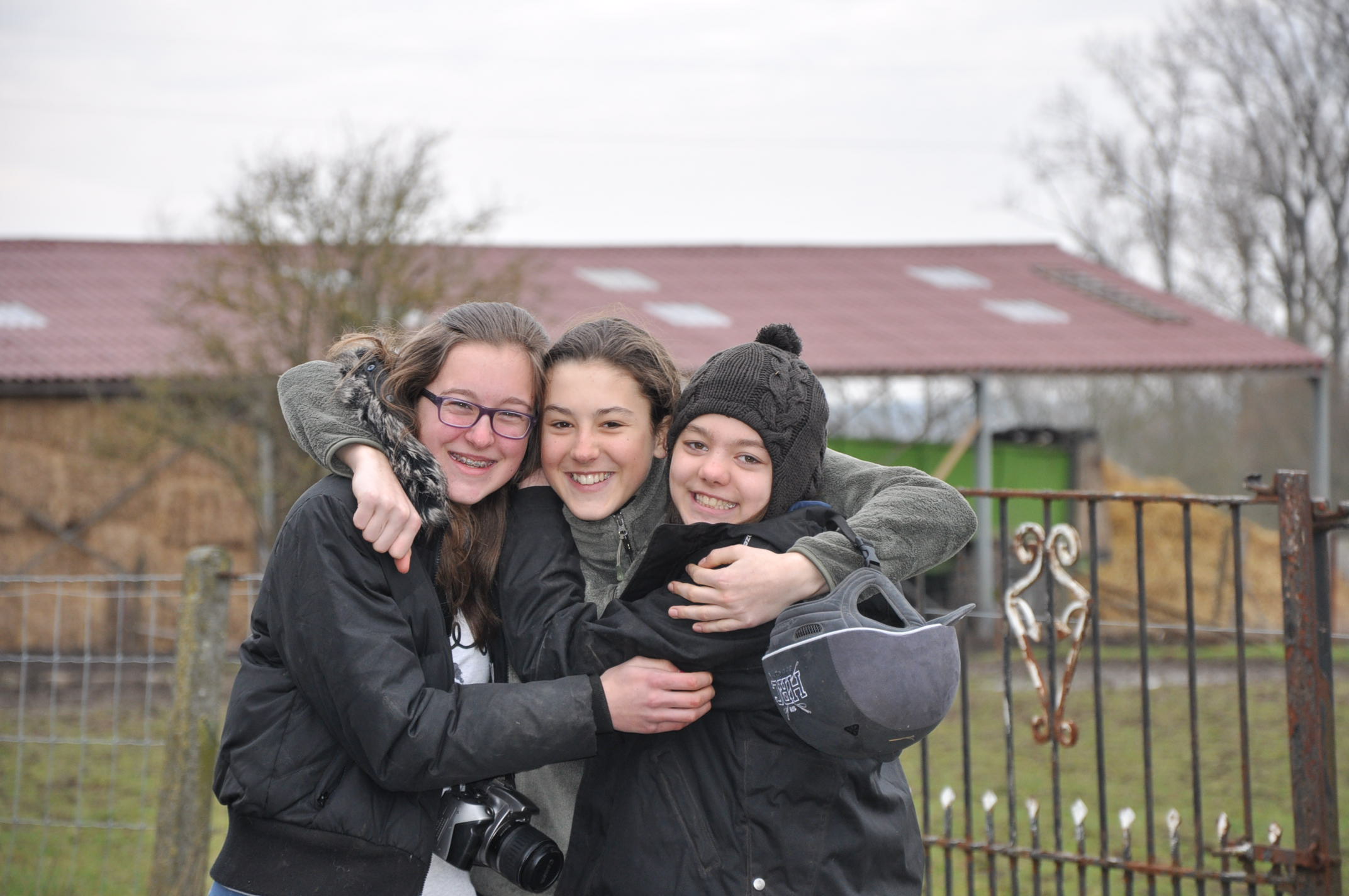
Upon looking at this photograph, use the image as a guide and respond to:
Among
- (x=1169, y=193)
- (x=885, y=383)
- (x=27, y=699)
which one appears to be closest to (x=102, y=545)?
(x=27, y=699)

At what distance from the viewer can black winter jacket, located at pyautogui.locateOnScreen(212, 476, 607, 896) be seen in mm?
1967

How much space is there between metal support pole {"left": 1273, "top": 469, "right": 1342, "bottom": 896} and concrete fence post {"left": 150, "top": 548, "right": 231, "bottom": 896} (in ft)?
11.3

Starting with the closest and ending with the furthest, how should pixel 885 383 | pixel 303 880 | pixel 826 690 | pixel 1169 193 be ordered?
1. pixel 826 690
2. pixel 303 880
3. pixel 885 383
4. pixel 1169 193

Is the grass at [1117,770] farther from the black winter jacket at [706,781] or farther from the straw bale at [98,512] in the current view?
the straw bale at [98,512]

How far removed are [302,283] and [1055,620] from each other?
24.1 feet

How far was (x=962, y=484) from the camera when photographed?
14586 mm

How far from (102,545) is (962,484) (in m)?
10.2

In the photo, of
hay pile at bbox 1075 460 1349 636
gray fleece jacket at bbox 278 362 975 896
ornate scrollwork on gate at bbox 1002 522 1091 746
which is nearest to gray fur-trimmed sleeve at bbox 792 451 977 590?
gray fleece jacket at bbox 278 362 975 896

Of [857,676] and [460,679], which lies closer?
[857,676]

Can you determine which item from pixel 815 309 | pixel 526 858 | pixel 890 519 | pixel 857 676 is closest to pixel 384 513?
pixel 526 858

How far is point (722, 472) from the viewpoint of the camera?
2.24 meters

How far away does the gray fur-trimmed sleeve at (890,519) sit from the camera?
2137 mm

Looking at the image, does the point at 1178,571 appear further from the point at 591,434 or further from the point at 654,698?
the point at 654,698

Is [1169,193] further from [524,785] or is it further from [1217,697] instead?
[524,785]
